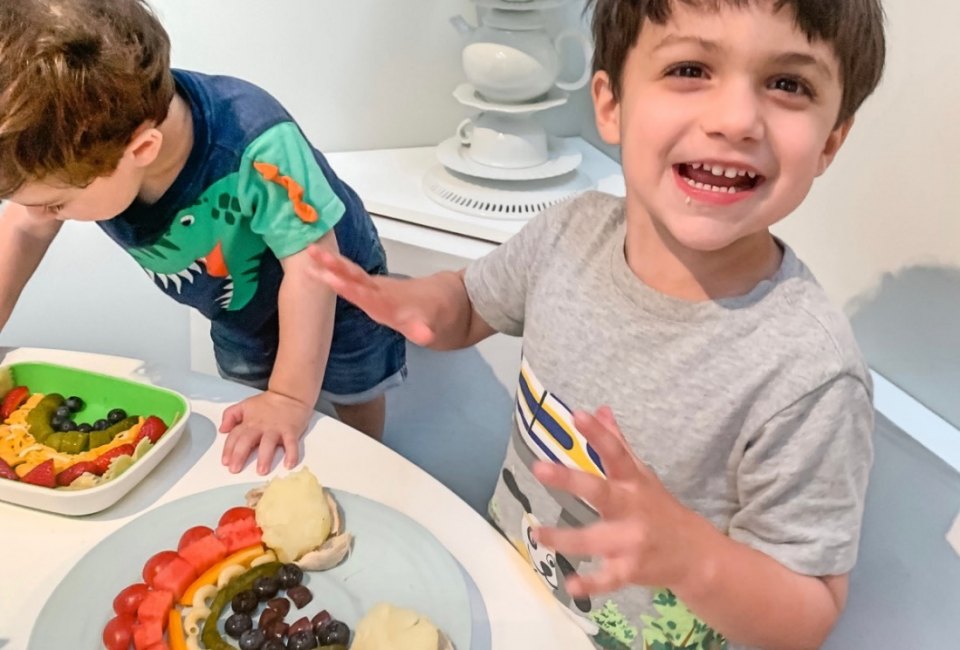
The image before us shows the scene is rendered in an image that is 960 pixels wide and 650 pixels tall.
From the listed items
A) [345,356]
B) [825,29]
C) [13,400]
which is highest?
[825,29]

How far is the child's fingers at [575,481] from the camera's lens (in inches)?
15.7

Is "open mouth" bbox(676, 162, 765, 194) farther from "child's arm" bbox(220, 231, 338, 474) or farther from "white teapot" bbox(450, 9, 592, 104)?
"white teapot" bbox(450, 9, 592, 104)

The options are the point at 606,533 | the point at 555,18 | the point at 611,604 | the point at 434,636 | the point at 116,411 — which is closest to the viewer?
the point at 606,533

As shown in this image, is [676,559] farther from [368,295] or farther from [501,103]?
[501,103]

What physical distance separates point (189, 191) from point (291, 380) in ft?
0.69

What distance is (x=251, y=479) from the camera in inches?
28.2

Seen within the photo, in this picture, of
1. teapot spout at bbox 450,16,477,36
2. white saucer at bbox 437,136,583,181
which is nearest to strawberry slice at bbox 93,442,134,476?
white saucer at bbox 437,136,583,181

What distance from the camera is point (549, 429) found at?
26.1 inches

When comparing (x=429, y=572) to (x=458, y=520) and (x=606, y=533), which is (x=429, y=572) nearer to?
(x=458, y=520)

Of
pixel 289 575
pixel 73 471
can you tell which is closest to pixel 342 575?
pixel 289 575

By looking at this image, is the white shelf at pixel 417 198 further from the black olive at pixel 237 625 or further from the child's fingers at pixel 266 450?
the black olive at pixel 237 625

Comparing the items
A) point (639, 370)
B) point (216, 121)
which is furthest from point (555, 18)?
point (639, 370)

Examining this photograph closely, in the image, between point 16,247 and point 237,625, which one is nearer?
point 237,625

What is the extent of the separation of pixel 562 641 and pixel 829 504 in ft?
0.67
